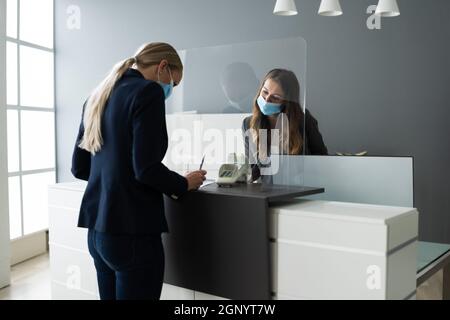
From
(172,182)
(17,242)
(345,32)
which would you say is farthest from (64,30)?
(172,182)

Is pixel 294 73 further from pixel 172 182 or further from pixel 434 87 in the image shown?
pixel 434 87

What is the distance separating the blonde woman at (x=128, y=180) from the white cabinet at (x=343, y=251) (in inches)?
17.4

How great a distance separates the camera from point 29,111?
4762 mm

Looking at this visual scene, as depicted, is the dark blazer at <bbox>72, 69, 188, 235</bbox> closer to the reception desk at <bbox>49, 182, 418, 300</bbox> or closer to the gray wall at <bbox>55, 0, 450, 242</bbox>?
the reception desk at <bbox>49, 182, 418, 300</bbox>

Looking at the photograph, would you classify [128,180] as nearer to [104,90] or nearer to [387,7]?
[104,90]

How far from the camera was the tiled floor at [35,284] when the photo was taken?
3.35m

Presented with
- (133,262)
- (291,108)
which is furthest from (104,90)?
(291,108)

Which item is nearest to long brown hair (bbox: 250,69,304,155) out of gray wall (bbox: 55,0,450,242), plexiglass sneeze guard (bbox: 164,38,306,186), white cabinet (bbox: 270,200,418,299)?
plexiglass sneeze guard (bbox: 164,38,306,186)

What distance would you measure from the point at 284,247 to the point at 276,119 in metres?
0.55

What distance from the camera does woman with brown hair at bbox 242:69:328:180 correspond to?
81.5 inches

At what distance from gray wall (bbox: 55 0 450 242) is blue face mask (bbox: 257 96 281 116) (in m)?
2.15

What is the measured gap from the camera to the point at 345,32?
160 inches

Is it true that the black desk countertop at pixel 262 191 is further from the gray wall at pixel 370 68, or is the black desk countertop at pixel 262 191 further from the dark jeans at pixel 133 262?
the gray wall at pixel 370 68

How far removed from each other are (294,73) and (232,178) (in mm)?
506
